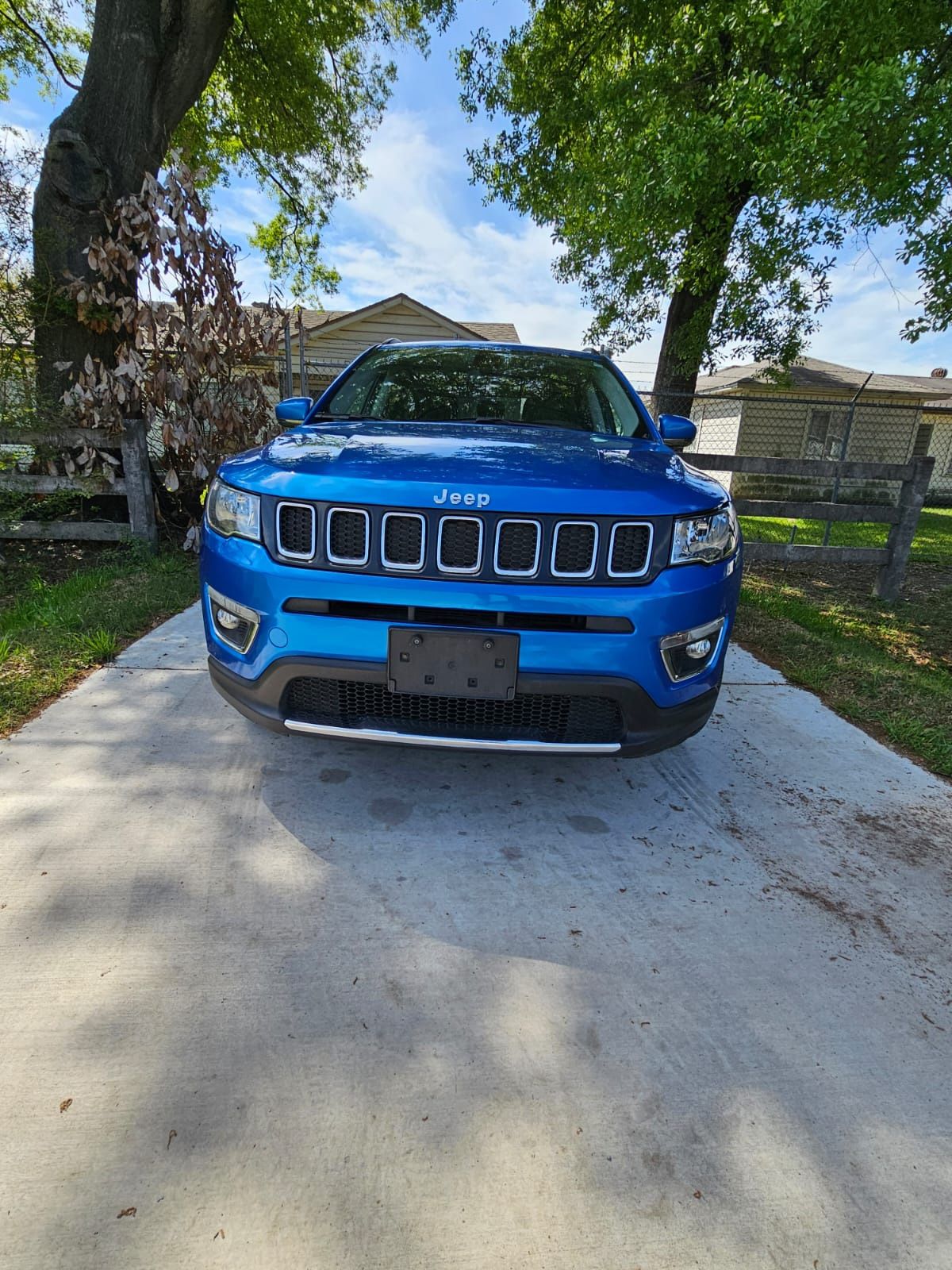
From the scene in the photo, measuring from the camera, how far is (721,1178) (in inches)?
47.2

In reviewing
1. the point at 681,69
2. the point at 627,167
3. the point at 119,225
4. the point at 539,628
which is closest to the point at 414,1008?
the point at 539,628

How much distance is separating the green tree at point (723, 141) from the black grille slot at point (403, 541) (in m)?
4.33

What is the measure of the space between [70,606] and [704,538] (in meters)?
3.89

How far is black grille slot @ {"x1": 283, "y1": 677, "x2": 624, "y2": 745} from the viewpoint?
1.96 metres

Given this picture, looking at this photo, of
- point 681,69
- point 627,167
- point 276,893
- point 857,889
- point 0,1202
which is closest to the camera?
point 0,1202

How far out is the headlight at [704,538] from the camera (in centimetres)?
198

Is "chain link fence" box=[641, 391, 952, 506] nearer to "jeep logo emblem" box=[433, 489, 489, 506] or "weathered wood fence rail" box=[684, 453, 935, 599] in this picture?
"weathered wood fence rail" box=[684, 453, 935, 599]

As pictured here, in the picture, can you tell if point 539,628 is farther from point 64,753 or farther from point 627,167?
point 627,167

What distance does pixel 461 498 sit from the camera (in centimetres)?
188

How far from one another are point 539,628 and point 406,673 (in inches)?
16.4

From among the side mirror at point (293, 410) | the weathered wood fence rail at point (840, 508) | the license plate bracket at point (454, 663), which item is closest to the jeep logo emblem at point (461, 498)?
the license plate bracket at point (454, 663)

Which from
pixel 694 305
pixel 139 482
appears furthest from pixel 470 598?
pixel 694 305

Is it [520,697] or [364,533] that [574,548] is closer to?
[520,697]

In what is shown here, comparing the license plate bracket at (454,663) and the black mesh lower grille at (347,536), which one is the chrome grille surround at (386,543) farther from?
the license plate bracket at (454,663)
